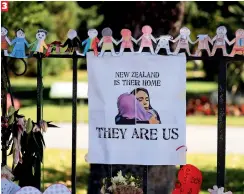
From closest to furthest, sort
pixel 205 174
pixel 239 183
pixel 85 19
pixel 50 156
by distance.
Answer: pixel 239 183
pixel 205 174
pixel 50 156
pixel 85 19

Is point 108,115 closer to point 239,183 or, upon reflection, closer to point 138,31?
point 138,31

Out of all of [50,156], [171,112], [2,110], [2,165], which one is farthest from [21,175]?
[50,156]

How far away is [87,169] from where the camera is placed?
8883 mm

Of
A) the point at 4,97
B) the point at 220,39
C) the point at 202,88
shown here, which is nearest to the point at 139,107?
the point at 220,39

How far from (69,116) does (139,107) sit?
11.1 meters

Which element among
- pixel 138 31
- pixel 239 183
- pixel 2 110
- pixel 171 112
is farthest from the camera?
pixel 239 183

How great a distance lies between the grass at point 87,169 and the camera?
7.67m

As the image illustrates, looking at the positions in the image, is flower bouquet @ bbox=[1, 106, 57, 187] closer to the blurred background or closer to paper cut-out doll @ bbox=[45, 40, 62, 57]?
paper cut-out doll @ bbox=[45, 40, 62, 57]

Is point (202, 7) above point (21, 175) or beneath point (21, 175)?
above

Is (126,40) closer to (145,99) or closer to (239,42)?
(145,99)

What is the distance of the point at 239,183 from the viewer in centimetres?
771

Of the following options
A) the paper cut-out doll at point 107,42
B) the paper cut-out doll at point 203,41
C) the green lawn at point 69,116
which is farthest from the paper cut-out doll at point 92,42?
the green lawn at point 69,116

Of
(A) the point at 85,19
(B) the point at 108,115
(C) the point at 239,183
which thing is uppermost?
(A) the point at 85,19

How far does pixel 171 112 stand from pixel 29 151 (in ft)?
3.02
